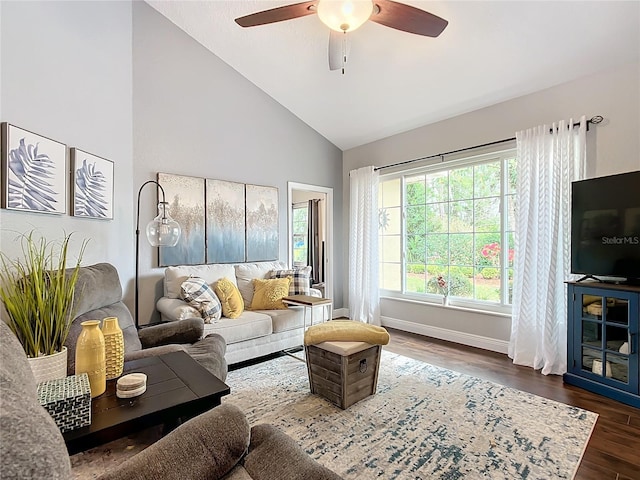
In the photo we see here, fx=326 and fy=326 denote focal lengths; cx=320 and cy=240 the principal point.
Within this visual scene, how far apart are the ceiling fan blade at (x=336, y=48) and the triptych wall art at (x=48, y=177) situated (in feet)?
6.51

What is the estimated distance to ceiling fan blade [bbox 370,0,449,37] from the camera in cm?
193

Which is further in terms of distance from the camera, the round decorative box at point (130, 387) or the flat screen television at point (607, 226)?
the flat screen television at point (607, 226)

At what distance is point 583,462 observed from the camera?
5.81ft

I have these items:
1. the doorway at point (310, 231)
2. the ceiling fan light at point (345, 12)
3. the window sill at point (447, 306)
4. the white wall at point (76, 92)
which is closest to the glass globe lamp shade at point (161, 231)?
the white wall at point (76, 92)

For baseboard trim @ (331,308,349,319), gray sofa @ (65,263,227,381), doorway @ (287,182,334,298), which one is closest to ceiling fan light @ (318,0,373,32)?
gray sofa @ (65,263,227,381)

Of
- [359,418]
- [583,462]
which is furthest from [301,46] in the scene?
[583,462]

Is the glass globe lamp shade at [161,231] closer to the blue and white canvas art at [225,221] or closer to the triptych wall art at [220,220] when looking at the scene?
the triptych wall art at [220,220]

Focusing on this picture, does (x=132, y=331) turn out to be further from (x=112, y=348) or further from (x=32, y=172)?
(x=32, y=172)

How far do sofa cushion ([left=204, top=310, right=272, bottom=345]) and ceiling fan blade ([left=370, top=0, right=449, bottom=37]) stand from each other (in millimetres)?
2648

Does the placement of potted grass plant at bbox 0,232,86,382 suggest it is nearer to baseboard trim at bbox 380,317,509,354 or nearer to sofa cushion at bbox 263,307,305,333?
sofa cushion at bbox 263,307,305,333

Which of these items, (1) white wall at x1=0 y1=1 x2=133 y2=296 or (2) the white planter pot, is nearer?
(2) the white planter pot

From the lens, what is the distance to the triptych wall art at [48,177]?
1794 millimetres

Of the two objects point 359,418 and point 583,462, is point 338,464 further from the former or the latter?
point 583,462

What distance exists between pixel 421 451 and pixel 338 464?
1.62 feet
